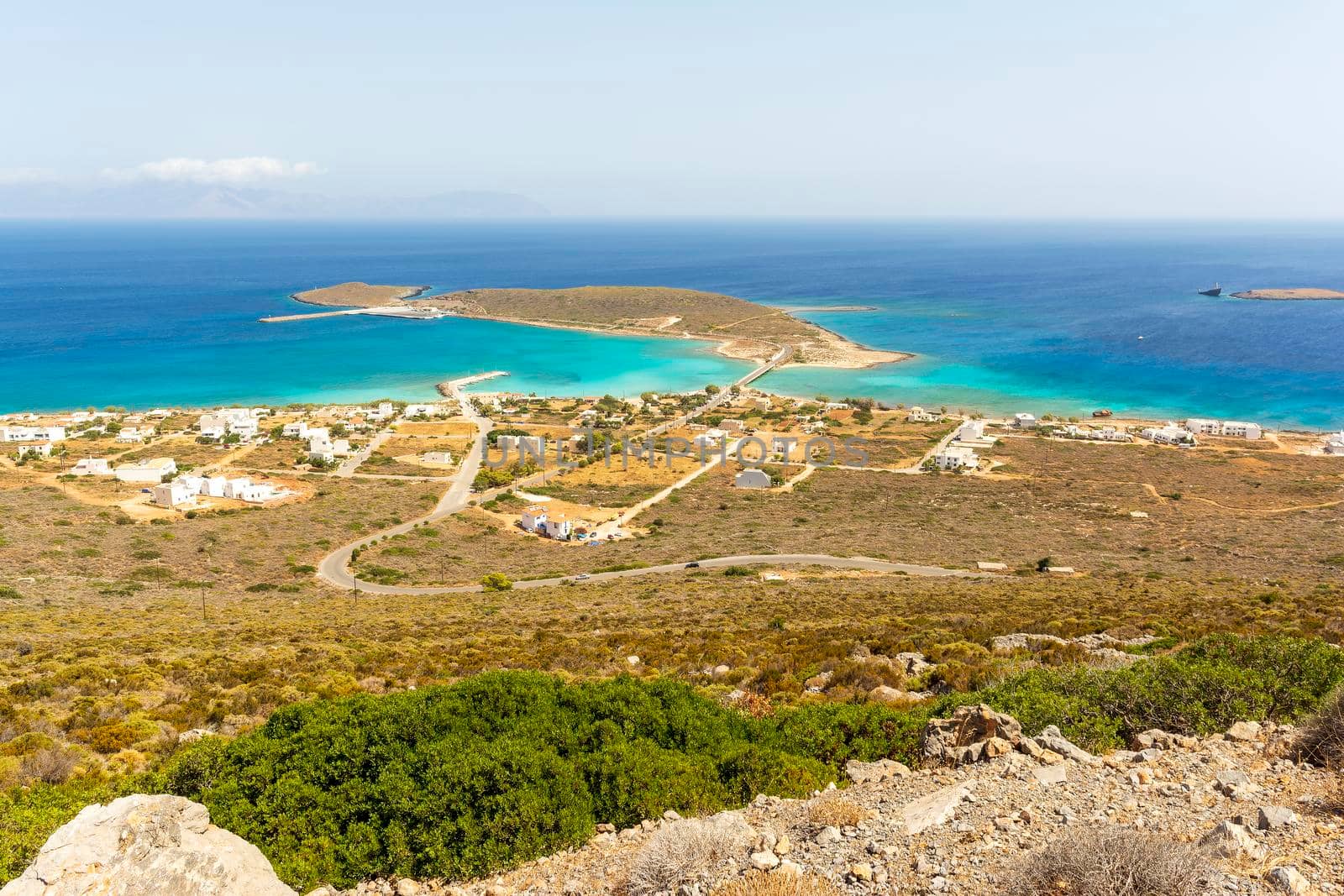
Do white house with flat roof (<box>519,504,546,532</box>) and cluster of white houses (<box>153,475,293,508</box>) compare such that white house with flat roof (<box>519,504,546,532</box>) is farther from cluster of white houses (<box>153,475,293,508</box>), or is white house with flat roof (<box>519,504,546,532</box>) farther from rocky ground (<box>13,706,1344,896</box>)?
rocky ground (<box>13,706,1344,896</box>)

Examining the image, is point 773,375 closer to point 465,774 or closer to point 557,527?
point 557,527

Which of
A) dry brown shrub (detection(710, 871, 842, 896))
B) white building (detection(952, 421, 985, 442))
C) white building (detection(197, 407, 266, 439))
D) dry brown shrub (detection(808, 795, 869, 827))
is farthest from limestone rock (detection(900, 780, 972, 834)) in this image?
white building (detection(197, 407, 266, 439))

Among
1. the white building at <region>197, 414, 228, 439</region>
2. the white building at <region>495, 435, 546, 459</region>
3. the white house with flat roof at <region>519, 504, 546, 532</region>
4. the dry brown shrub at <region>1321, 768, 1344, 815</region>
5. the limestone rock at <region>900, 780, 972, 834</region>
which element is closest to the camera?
the dry brown shrub at <region>1321, 768, 1344, 815</region>

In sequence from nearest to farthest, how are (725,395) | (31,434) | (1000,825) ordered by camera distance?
(1000,825) < (31,434) < (725,395)

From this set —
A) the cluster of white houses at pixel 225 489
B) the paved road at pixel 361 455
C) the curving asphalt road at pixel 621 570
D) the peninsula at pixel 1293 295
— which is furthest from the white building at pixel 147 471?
the peninsula at pixel 1293 295

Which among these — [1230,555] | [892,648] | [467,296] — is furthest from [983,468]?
[467,296]

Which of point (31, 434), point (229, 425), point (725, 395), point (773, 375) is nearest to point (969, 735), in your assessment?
point (229, 425)

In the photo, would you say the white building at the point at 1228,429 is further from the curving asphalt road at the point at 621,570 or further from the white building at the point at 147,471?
the white building at the point at 147,471
